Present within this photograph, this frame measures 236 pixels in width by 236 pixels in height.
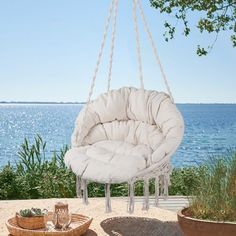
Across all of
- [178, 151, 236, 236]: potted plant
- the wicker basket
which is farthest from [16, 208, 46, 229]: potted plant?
[178, 151, 236, 236]: potted plant

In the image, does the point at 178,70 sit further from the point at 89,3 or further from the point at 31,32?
the point at 31,32

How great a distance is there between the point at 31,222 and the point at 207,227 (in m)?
1.24

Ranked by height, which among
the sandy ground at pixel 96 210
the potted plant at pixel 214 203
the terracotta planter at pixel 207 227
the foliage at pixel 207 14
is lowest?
the sandy ground at pixel 96 210

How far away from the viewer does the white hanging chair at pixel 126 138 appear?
439cm

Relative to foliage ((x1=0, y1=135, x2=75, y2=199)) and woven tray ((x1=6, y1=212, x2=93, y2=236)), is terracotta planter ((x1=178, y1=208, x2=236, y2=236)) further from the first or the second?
foliage ((x1=0, y1=135, x2=75, y2=199))

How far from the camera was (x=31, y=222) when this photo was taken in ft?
13.6

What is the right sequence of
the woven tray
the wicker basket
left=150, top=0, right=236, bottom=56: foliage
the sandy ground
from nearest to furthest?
1. the woven tray
2. the wicker basket
3. the sandy ground
4. left=150, top=0, right=236, bottom=56: foliage

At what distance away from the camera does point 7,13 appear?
28094mm

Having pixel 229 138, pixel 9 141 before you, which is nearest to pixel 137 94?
pixel 229 138

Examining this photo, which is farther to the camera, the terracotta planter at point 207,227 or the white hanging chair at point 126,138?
the white hanging chair at point 126,138

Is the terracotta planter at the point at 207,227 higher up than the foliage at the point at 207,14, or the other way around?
the foliage at the point at 207,14

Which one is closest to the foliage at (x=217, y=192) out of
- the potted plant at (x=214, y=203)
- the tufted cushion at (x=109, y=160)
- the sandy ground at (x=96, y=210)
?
the potted plant at (x=214, y=203)

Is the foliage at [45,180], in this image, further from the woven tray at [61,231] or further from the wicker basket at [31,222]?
the wicker basket at [31,222]

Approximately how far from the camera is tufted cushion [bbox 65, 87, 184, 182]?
440 cm
